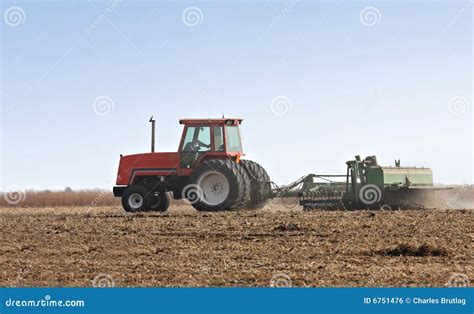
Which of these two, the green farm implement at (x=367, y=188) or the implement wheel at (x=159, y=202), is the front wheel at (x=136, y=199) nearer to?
the implement wheel at (x=159, y=202)

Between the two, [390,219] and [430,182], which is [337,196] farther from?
[390,219]

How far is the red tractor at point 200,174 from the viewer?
18.8 meters

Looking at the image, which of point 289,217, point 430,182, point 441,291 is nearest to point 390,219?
point 289,217

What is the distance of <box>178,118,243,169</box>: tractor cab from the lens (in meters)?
19.0

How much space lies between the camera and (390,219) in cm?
1548

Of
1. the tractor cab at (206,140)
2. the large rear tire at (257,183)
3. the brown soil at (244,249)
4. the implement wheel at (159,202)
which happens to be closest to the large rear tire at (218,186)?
the tractor cab at (206,140)

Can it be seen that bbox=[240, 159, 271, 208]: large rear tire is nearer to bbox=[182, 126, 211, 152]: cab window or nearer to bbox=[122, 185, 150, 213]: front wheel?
bbox=[182, 126, 211, 152]: cab window

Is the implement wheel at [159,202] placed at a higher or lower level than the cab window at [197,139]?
lower

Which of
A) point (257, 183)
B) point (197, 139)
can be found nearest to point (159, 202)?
point (197, 139)

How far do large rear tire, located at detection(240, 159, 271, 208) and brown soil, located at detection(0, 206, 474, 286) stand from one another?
8.26 feet

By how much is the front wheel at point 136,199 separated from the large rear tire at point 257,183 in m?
2.55

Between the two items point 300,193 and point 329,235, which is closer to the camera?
point 329,235

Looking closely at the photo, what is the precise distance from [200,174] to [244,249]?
714 centimetres

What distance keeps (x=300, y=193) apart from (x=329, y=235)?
6.43 meters
